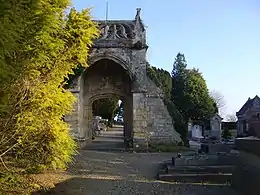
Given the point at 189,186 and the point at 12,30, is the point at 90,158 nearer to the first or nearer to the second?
the point at 189,186

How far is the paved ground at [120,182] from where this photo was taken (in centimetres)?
989

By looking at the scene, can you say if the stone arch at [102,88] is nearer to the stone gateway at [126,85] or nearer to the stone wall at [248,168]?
the stone gateway at [126,85]

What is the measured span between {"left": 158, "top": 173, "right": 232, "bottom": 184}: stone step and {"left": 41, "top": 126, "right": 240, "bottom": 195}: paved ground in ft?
1.96

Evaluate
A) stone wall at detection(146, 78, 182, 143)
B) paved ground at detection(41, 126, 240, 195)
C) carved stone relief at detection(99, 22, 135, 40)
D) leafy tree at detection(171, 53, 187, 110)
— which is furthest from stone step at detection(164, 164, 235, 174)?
leafy tree at detection(171, 53, 187, 110)

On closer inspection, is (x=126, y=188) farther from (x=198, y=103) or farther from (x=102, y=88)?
(x=198, y=103)

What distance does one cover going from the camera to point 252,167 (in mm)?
7652

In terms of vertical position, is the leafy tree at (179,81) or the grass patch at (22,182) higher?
the leafy tree at (179,81)

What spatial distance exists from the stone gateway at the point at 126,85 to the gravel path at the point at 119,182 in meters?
6.14

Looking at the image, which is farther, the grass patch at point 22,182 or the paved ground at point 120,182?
the paved ground at point 120,182

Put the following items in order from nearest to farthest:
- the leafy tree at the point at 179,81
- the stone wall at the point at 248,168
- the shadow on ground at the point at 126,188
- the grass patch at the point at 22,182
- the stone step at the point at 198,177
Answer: the stone wall at the point at 248,168 → the grass patch at the point at 22,182 → the shadow on ground at the point at 126,188 → the stone step at the point at 198,177 → the leafy tree at the point at 179,81

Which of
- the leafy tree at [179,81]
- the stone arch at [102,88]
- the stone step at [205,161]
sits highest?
the leafy tree at [179,81]

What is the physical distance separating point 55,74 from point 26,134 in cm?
220

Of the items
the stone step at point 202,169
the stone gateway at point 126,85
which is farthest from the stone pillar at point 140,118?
the stone step at point 202,169

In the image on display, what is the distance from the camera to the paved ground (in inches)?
389
